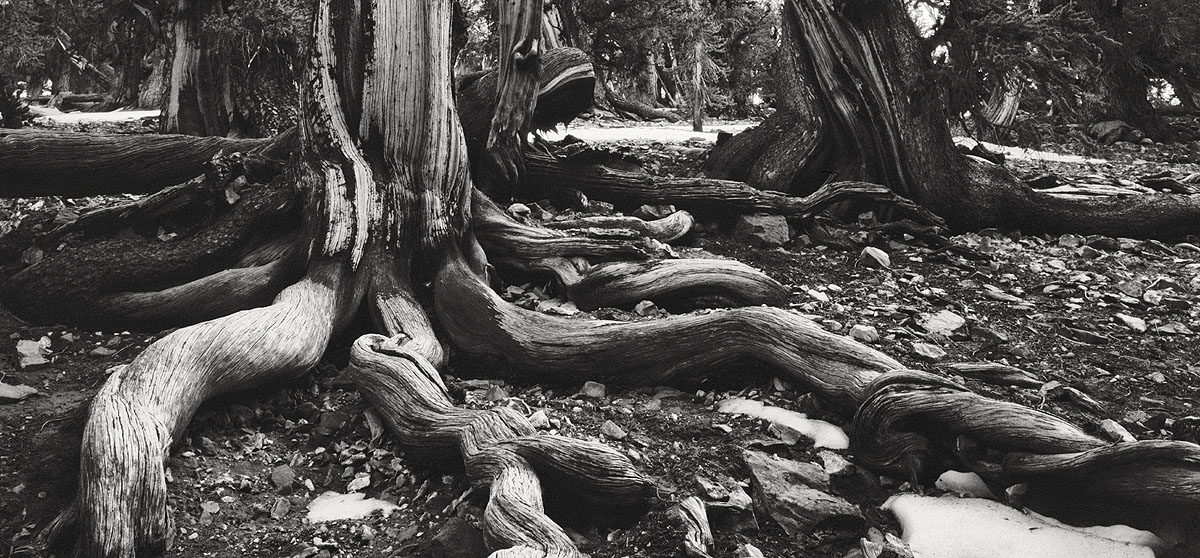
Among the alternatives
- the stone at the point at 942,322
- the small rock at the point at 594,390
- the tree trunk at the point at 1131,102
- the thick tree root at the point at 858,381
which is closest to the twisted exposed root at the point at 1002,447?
the thick tree root at the point at 858,381

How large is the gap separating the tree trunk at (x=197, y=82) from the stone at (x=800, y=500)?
9069 millimetres

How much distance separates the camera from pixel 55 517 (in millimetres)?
3766

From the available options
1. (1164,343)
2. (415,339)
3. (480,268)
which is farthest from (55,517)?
(1164,343)

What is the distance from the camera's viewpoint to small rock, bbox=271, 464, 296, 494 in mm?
4169

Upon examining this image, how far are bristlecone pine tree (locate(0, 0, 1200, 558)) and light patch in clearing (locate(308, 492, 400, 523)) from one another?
13.4 inches

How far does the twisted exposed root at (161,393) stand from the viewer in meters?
3.50

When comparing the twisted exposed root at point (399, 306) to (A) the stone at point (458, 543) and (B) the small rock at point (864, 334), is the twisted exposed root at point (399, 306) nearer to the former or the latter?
(A) the stone at point (458, 543)

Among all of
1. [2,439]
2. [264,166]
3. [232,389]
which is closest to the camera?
[2,439]

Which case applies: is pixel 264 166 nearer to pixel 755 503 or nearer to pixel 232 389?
pixel 232 389

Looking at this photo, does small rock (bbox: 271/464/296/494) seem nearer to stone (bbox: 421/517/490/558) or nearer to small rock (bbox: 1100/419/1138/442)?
stone (bbox: 421/517/490/558)

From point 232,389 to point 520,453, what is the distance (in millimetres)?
1872

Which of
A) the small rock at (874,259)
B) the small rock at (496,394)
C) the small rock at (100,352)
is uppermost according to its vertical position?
the small rock at (874,259)

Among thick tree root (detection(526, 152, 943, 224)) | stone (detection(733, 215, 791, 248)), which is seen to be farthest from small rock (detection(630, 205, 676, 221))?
stone (detection(733, 215, 791, 248))

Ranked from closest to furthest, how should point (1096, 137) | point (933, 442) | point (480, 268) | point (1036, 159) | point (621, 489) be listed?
point (621, 489) → point (933, 442) → point (480, 268) → point (1036, 159) → point (1096, 137)
